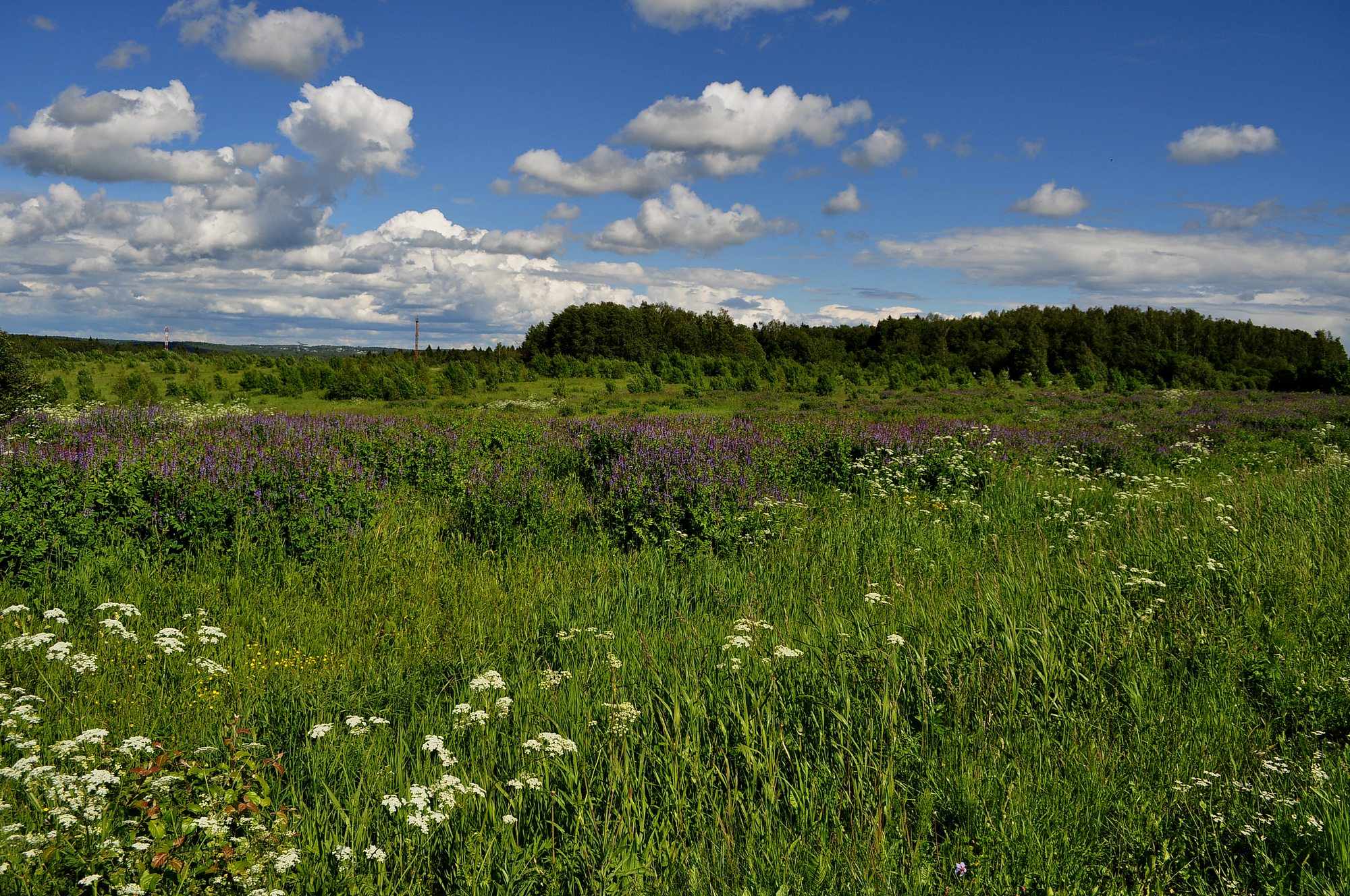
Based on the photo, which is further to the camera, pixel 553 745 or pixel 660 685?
pixel 660 685

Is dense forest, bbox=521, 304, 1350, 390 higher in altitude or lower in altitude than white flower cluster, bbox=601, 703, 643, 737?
higher

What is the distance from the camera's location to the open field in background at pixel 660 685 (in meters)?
2.61

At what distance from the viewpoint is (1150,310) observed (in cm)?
6919

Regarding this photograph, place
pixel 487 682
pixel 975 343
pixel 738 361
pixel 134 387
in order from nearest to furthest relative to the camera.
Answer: pixel 487 682, pixel 134 387, pixel 738 361, pixel 975 343

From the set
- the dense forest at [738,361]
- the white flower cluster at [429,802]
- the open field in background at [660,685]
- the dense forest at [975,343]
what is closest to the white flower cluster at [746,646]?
the open field in background at [660,685]

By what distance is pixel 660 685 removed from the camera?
3818mm

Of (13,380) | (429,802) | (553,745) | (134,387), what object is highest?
(13,380)

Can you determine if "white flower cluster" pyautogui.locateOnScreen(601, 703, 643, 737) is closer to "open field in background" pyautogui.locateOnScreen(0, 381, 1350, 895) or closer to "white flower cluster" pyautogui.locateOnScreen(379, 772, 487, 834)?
"open field in background" pyautogui.locateOnScreen(0, 381, 1350, 895)

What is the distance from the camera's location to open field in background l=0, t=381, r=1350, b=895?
2613mm

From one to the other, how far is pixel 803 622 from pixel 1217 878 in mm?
2615

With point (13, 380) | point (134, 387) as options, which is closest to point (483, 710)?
point (13, 380)

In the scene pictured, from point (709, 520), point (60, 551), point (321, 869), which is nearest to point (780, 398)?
point (709, 520)

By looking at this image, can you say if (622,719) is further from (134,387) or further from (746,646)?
(134,387)

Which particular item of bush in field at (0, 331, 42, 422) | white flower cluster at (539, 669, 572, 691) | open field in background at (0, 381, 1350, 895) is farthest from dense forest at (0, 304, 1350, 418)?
white flower cluster at (539, 669, 572, 691)
